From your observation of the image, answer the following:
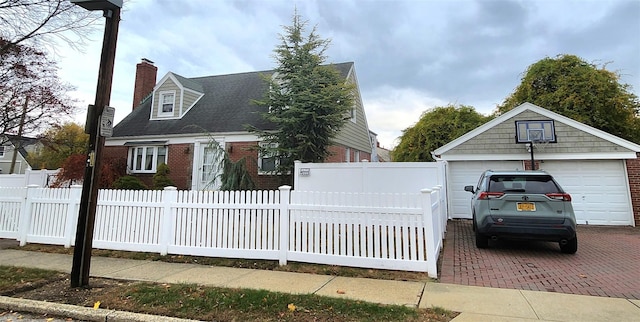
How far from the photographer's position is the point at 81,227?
4707 mm

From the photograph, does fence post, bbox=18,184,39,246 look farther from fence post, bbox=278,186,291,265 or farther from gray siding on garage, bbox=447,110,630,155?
gray siding on garage, bbox=447,110,630,155

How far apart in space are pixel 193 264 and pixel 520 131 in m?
11.6

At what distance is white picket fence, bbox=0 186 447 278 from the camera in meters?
5.31

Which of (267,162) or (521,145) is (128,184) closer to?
(267,162)

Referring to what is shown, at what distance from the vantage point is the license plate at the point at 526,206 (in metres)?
6.13

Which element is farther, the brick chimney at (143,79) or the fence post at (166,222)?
the brick chimney at (143,79)

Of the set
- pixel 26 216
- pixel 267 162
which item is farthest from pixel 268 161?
pixel 26 216

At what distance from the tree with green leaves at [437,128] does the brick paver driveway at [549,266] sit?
9772 millimetres

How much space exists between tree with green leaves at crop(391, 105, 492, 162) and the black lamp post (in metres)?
15.5

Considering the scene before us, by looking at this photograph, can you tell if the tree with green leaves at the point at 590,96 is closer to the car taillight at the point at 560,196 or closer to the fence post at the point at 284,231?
the car taillight at the point at 560,196

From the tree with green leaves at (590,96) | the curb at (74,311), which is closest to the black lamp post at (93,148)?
the curb at (74,311)

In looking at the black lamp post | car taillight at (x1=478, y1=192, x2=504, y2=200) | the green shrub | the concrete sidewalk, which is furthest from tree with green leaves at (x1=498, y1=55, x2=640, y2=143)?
the green shrub

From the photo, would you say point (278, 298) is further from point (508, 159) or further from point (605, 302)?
point (508, 159)

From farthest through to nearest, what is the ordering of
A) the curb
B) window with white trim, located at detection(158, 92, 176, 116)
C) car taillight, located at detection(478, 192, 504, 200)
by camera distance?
window with white trim, located at detection(158, 92, 176, 116) → car taillight, located at detection(478, 192, 504, 200) → the curb
